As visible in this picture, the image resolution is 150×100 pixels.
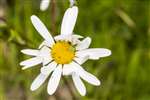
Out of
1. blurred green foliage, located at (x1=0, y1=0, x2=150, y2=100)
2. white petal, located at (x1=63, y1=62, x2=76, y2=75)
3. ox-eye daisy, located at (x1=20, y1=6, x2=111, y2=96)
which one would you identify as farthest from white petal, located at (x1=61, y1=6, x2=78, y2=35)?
blurred green foliage, located at (x1=0, y1=0, x2=150, y2=100)

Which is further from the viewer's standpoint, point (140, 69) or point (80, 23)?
point (80, 23)

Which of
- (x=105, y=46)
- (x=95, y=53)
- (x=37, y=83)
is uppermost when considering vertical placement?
(x=95, y=53)

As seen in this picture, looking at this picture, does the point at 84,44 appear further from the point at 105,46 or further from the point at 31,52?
the point at 105,46

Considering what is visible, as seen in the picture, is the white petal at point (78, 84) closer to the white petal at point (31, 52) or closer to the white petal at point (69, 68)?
the white petal at point (69, 68)

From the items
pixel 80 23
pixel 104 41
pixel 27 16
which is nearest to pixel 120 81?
pixel 104 41

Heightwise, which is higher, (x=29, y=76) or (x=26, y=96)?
(x=29, y=76)

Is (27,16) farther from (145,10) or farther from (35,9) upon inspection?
(145,10)

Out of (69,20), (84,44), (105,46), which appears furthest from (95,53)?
(105,46)
